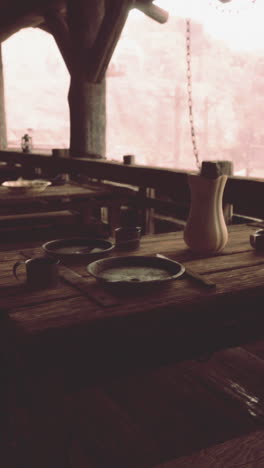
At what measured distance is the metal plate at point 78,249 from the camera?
1.92 meters

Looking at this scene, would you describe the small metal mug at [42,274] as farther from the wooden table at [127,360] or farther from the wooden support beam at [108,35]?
the wooden support beam at [108,35]

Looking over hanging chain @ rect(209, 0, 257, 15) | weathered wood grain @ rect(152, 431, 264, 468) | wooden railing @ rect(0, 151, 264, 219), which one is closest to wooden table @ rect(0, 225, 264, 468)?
weathered wood grain @ rect(152, 431, 264, 468)

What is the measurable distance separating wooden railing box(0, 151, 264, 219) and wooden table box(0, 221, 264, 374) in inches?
65.7

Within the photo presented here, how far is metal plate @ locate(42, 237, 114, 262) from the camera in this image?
192cm

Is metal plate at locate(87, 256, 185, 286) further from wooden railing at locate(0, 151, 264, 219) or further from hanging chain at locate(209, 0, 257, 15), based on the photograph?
hanging chain at locate(209, 0, 257, 15)

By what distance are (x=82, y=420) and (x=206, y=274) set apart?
0.97m

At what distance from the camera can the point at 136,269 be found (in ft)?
5.93

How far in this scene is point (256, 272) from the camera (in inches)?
70.8

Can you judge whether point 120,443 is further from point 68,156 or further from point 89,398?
point 68,156

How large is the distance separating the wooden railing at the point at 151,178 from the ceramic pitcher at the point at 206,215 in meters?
1.39

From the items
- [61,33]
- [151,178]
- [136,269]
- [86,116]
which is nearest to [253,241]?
[136,269]

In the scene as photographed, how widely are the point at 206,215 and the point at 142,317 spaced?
0.75m

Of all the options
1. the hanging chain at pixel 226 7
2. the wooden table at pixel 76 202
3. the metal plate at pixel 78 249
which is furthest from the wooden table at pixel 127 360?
the hanging chain at pixel 226 7

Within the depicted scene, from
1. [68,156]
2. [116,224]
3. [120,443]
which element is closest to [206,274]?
[120,443]
